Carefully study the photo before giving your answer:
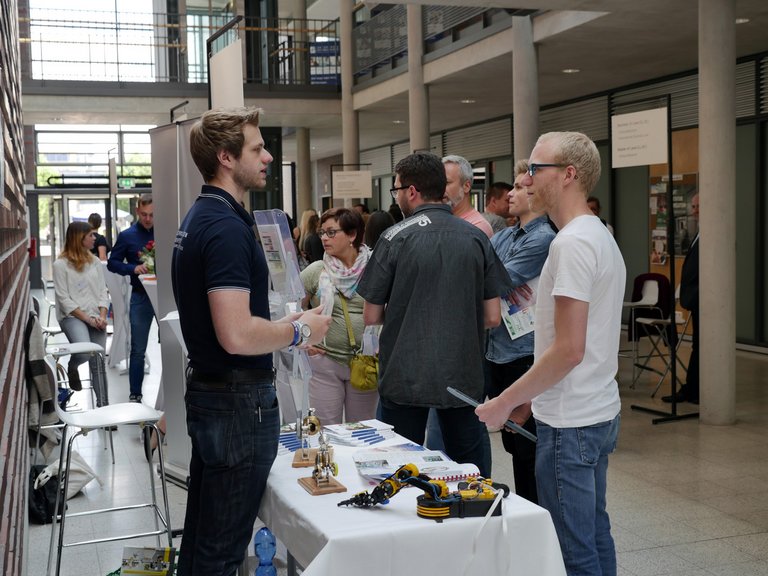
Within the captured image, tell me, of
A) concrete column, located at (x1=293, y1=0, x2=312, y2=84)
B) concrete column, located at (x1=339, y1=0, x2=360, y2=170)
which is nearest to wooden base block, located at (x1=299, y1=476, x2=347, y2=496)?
concrete column, located at (x1=339, y1=0, x2=360, y2=170)

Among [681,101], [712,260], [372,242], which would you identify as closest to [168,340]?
[372,242]

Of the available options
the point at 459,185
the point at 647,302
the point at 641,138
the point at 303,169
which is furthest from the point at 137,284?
the point at 303,169

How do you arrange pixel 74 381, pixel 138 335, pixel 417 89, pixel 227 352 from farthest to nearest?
pixel 417 89 < pixel 138 335 < pixel 74 381 < pixel 227 352

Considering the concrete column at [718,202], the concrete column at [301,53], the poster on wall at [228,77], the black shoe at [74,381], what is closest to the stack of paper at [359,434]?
the poster on wall at [228,77]

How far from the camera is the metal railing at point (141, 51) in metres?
16.1

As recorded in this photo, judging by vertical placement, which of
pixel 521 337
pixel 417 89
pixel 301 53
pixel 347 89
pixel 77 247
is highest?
pixel 301 53

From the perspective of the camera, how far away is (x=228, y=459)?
2324 mm

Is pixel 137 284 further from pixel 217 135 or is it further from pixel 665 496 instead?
pixel 217 135

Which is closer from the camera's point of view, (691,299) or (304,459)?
(304,459)

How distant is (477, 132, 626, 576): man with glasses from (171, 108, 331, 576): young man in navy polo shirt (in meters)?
0.62

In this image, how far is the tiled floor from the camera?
13.0ft

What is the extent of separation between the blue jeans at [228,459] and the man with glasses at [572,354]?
616 millimetres

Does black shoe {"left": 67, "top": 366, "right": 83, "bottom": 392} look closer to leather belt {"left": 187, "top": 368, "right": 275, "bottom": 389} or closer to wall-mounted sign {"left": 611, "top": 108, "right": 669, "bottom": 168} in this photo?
leather belt {"left": 187, "top": 368, "right": 275, "bottom": 389}

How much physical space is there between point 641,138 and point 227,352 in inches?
194
